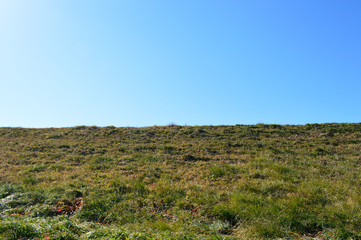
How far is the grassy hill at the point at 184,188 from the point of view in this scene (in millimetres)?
5160

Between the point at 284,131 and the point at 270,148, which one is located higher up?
the point at 284,131

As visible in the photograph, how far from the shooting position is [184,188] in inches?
304

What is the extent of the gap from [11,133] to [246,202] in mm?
22367

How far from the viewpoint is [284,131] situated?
18.2 meters

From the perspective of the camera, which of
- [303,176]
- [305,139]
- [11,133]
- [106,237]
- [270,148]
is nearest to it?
[106,237]

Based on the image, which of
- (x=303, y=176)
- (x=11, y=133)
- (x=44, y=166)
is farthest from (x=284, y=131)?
(x=11, y=133)

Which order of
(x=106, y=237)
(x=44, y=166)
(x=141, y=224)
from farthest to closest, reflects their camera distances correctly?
1. (x=44, y=166)
2. (x=141, y=224)
3. (x=106, y=237)

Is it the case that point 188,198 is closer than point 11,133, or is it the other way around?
point 188,198

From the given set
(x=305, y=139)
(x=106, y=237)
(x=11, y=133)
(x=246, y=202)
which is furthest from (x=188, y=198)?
(x=11, y=133)

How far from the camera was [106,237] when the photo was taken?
4297 mm

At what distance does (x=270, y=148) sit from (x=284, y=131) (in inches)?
209

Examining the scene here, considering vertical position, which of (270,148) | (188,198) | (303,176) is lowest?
(188,198)

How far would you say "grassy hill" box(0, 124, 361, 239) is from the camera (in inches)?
203

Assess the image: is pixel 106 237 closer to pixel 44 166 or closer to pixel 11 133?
pixel 44 166
